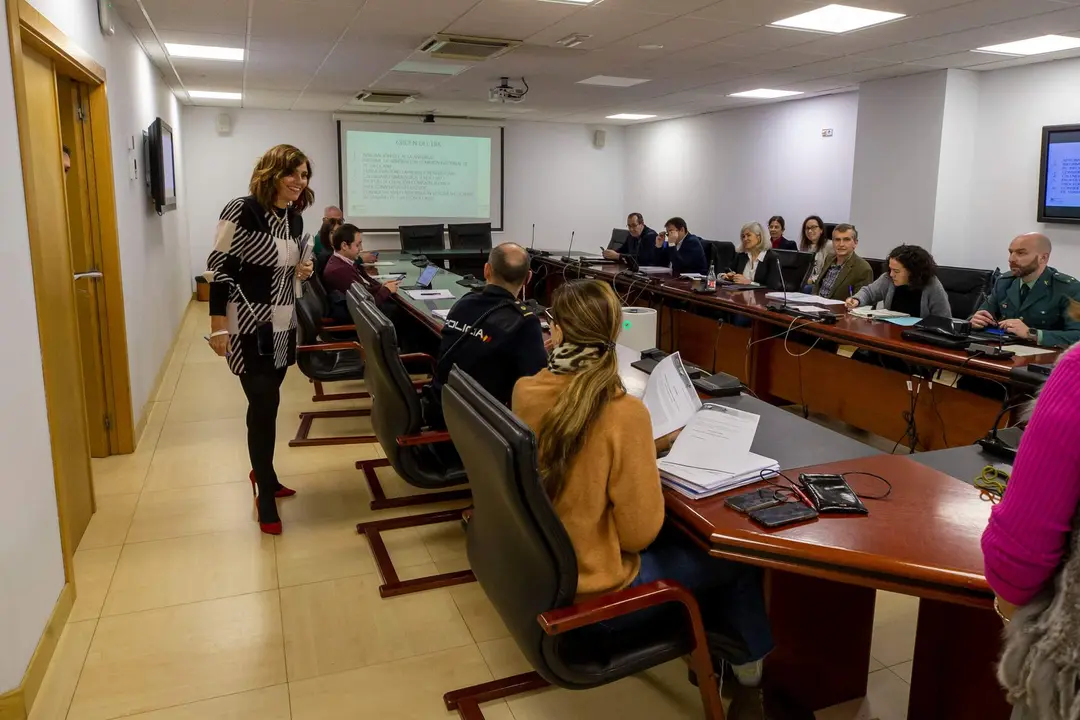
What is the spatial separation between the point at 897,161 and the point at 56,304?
20.6 feet

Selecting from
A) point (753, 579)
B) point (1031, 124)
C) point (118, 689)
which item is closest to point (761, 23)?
point (1031, 124)

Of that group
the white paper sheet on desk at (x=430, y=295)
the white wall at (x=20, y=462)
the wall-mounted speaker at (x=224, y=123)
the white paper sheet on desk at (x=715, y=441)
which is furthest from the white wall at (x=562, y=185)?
the white paper sheet on desk at (x=715, y=441)

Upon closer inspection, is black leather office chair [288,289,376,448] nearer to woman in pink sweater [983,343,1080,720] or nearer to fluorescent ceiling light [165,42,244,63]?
fluorescent ceiling light [165,42,244,63]

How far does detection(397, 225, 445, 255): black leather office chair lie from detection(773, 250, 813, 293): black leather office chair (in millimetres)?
4589

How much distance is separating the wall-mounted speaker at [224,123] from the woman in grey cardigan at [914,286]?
818 centimetres

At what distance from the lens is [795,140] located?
8.09m

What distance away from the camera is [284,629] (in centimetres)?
229

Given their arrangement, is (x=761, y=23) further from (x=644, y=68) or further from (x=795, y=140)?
(x=795, y=140)

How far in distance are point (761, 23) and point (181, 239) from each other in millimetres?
6142

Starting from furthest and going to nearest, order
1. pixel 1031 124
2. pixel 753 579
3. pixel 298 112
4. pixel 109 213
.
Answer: pixel 298 112
pixel 1031 124
pixel 109 213
pixel 753 579

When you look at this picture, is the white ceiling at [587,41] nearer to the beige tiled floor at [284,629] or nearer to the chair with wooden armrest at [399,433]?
the chair with wooden armrest at [399,433]

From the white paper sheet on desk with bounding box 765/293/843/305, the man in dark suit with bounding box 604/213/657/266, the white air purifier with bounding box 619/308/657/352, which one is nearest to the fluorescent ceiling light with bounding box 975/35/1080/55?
the white paper sheet on desk with bounding box 765/293/843/305

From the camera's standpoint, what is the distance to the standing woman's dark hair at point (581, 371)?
150 centimetres

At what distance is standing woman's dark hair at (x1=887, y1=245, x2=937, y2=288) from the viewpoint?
4.05 meters
